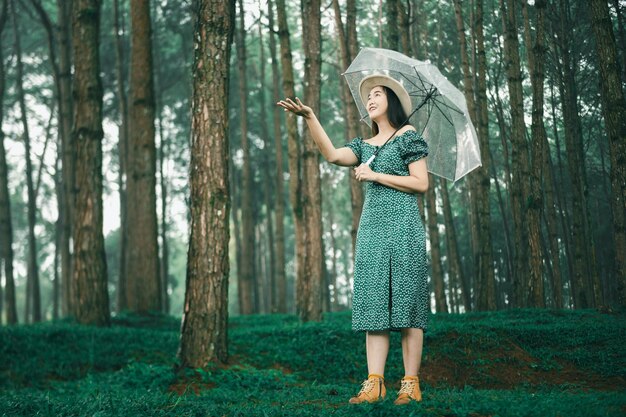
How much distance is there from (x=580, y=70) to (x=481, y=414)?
13.8 m

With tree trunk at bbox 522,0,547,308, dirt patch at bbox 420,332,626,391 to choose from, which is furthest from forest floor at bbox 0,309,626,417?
tree trunk at bbox 522,0,547,308

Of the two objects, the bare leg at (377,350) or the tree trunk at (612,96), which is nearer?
the bare leg at (377,350)

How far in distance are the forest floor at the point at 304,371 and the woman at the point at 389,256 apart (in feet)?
0.91

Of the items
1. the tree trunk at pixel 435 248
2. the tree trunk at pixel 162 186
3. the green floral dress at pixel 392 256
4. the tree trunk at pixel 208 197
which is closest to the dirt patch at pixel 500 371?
the tree trunk at pixel 208 197

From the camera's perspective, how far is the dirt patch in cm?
713

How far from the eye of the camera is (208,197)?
7.55 meters

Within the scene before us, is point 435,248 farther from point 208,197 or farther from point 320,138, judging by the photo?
point 320,138

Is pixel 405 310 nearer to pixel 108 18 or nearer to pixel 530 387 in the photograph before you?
pixel 530 387

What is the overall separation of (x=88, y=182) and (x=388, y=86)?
7.06 metres

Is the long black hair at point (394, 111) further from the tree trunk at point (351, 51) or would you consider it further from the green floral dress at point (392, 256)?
the tree trunk at point (351, 51)

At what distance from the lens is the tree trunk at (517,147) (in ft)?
44.2

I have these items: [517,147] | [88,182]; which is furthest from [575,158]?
[88,182]

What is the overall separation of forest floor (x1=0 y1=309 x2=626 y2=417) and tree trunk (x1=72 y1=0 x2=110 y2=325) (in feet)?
2.66

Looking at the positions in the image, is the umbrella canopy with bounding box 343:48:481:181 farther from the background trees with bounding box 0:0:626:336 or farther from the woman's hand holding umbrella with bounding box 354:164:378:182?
the background trees with bounding box 0:0:626:336
